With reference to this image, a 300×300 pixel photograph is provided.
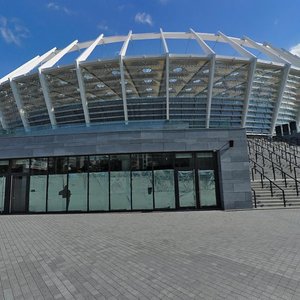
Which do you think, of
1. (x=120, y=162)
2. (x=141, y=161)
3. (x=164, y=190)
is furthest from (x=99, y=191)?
(x=164, y=190)

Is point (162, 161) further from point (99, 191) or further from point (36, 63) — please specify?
point (36, 63)

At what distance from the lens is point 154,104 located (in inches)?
1587

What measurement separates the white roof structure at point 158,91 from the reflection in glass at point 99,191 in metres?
23.9

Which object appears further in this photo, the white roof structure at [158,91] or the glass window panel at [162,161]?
the white roof structure at [158,91]

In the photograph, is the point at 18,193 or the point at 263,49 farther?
the point at 263,49

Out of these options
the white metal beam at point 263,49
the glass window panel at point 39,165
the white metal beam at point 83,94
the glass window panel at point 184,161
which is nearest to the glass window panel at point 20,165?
the glass window panel at point 39,165

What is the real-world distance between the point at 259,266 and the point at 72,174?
34.9ft

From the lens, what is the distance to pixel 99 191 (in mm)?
13391

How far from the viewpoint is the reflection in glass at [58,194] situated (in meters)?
13.6

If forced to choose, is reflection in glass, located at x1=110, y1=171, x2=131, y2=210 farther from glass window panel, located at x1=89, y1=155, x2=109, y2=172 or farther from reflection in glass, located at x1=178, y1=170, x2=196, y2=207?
reflection in glass, located at x1=178, y1=170, x2=196, y2=207

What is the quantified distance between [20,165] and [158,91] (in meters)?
30.9

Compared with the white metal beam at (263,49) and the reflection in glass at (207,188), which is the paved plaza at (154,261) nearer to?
the reflection in glass at (207,188)

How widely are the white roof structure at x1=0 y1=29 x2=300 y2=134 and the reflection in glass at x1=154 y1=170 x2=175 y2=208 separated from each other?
2421 centimetres

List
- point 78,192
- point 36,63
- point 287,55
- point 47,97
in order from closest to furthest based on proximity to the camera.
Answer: point 78,192, point 47,97, point 287,55, point 36,63
